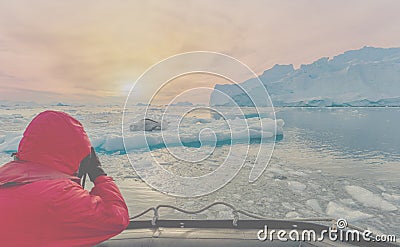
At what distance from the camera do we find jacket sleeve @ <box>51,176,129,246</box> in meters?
0.77

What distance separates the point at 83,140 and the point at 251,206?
2.40 m

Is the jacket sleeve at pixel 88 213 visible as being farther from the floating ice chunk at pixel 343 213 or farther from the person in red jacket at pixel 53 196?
the floating ice chunk at pixel 343 213

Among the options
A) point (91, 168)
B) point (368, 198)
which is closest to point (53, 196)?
point (91, 168)

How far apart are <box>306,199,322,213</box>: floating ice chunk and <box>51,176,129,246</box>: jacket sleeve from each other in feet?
8.32

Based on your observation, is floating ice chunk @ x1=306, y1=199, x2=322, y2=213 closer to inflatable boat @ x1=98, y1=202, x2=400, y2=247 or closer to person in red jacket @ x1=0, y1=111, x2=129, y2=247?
inflatable boat @ x1=98, y1=202, x2=400, y2=247

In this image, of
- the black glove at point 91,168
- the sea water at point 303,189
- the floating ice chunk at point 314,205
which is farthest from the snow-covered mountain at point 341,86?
the black glove at point 91,168

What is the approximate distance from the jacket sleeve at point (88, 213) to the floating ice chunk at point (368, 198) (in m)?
3.11

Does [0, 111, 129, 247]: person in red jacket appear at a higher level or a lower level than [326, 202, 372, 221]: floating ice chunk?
higher

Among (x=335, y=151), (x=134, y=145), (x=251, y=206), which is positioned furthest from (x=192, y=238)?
(x=335, y=151)

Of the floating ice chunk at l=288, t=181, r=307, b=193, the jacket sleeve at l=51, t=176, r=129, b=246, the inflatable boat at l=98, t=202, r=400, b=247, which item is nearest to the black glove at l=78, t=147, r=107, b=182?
the jacket sleeve at l=51, t=176, r=129, b=246

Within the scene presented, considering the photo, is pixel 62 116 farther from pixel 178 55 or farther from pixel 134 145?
pixel 134 145

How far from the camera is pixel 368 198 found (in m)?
3.19

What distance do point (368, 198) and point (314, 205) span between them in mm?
844

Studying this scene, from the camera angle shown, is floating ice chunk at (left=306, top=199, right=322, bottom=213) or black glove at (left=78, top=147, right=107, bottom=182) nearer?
black glove at (left=78, top=147, right=107, bottom=182)
